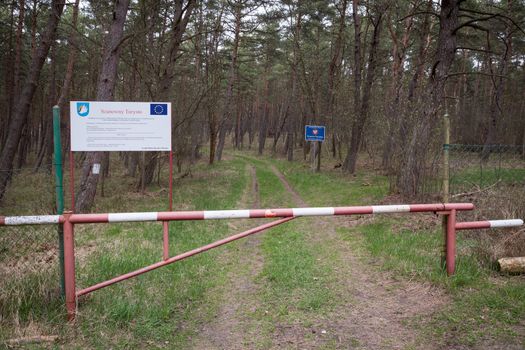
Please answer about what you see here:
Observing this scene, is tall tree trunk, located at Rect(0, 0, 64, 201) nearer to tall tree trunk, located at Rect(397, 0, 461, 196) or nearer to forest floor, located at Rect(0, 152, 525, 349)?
forest floor, located at Rect(0, 152, 525, 349)

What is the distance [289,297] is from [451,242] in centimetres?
221

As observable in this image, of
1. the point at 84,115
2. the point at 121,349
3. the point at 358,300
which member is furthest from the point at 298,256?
the point at 84,115

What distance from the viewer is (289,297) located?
15.6ft

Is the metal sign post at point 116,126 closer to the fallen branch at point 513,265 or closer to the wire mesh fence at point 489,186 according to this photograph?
the wire mesh fence at point 489,186

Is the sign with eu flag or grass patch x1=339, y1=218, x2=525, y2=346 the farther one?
the sign with eu flag

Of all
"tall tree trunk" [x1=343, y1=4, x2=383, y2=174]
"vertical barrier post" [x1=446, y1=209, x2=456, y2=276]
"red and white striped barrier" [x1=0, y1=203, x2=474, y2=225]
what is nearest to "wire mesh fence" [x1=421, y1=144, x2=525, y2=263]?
"vertical barrier post" [x1=446, y1=209, x2=456, y2=276]

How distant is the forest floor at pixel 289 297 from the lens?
3.64 meters

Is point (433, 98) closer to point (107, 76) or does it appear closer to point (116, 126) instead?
point (116, 126)

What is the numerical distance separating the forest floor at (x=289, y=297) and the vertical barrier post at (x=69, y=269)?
11 cm

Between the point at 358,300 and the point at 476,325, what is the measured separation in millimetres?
1307

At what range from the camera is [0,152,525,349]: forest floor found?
364 cm

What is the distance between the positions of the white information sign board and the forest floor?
1.72 meters

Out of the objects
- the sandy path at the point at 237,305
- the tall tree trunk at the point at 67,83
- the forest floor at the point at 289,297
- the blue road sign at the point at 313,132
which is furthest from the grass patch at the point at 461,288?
the tall tree trunk at the point at 67,83

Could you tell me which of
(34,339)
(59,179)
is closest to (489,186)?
(59,179)
